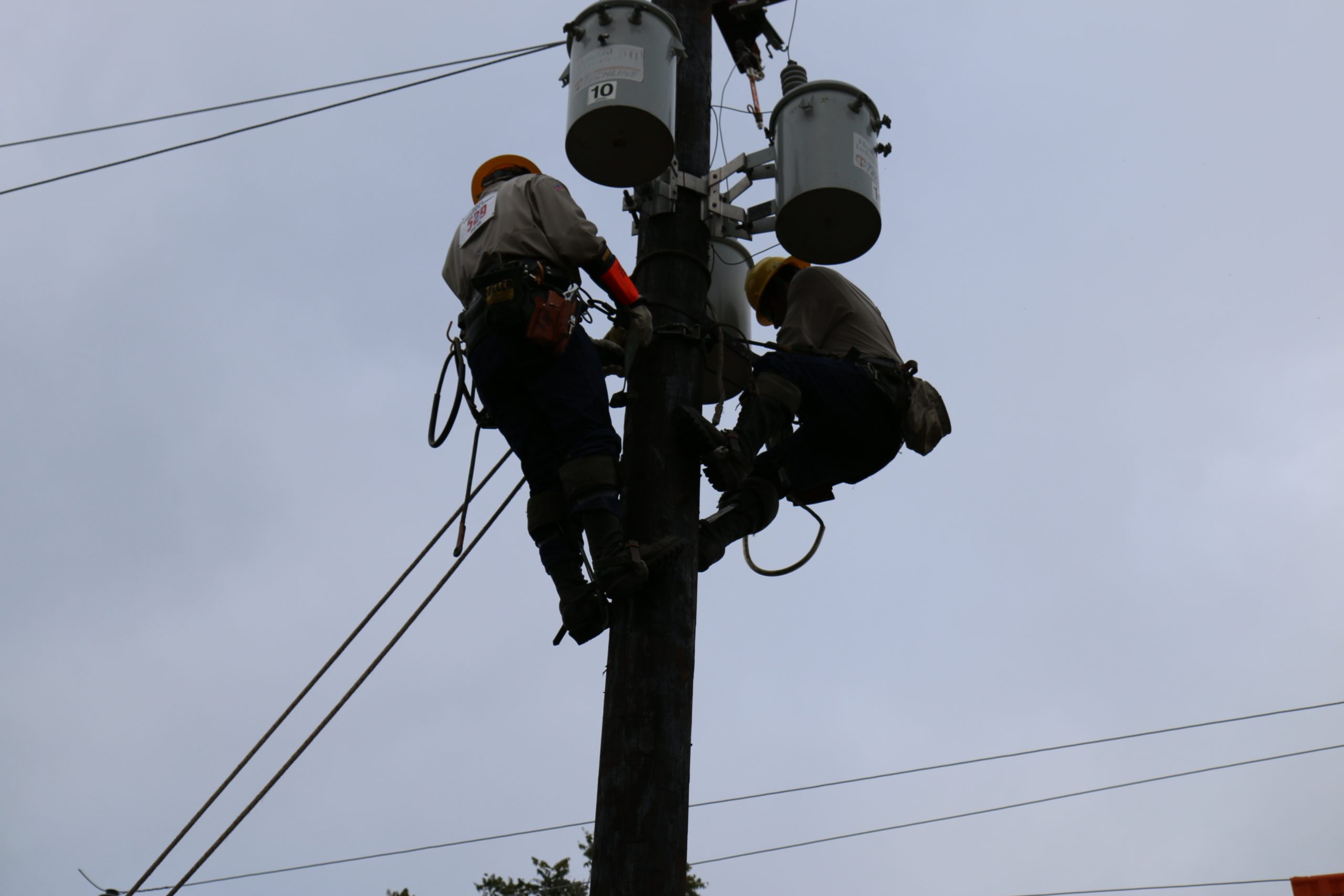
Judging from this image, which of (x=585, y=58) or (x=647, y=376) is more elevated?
(x=585, y=58)

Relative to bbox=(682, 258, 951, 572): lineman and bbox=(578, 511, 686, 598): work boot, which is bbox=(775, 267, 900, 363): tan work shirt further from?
bbox=(578, 511, 686, 598): work boot

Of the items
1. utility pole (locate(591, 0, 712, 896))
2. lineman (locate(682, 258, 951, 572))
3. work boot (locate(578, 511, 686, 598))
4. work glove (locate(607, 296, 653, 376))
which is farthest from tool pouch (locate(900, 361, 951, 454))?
work boot (locate(578, 511, 686, 598))

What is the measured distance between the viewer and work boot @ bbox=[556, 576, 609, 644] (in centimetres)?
329

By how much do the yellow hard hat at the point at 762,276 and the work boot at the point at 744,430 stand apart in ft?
2.99

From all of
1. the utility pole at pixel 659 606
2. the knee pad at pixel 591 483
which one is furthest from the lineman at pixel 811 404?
the knee pad at pixel 591 483

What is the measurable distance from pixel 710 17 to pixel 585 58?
0.64 m

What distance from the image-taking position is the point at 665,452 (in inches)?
135

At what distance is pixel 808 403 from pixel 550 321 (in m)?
1.07

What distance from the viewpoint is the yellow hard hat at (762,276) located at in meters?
4.85

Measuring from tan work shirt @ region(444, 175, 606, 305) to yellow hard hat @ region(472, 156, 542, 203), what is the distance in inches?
12.9

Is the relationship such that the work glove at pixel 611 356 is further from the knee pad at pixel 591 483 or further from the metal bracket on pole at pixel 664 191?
the knee pad at pixel 591 483

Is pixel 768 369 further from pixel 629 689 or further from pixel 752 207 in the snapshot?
pixel 629 689

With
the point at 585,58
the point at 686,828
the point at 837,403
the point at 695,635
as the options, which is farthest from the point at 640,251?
the point at 686,828

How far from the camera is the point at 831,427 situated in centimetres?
436
